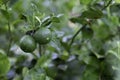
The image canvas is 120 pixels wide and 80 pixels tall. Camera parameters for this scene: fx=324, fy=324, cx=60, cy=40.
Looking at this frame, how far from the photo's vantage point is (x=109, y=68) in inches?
34.3

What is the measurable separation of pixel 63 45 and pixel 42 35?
0.25 meters

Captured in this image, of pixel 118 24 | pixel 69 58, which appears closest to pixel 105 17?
pixel 118 24

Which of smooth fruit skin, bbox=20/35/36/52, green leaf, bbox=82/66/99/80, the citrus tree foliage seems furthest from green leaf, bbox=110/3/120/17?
smooth fruit skin, bbox=20/35/36/52

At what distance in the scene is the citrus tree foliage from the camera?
74cm

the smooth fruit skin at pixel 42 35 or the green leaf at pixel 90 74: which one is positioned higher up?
the smooth fruit skin at pixel 42 35

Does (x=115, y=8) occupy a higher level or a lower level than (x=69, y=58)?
higher

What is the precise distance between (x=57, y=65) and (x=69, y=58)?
0.14 ft

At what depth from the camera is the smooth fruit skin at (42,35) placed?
0.71m

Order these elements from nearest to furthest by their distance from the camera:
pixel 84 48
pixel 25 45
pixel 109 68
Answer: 1. pixel 25 45
2. pixel 109 68
3. pixel 84 48

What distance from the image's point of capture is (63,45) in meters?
0.94

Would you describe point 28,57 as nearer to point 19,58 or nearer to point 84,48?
point 19,58

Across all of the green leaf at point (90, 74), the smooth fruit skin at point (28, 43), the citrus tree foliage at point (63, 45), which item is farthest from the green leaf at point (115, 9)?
the smooth fruit skin at point (28, 43)

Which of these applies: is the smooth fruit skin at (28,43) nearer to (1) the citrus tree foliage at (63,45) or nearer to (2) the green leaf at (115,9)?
(1) the citrus tree foliage at (63,45)

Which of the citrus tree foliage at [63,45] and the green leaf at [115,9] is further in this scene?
the green leaf at [115,9]
